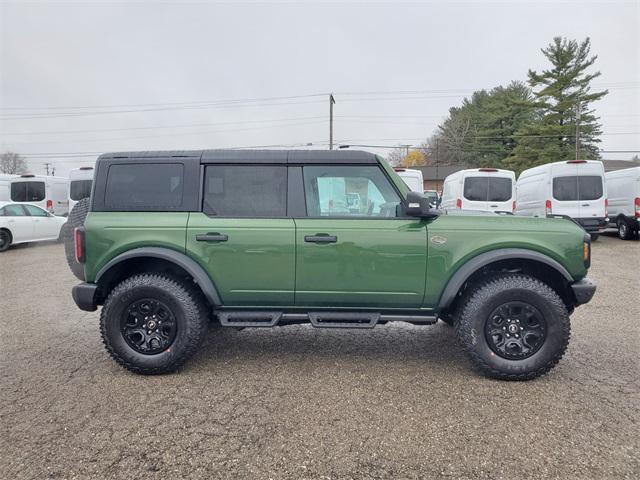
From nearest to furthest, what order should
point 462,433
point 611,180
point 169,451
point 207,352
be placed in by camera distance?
point 169,451
point 462,433
point 207,352
point 611,180

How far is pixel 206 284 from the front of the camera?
11.7 feet

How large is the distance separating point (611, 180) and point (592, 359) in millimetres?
13045

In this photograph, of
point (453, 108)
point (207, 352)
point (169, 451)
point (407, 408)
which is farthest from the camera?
point (453, 108)

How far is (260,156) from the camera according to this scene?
3.75m

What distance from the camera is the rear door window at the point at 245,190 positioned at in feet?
12.1

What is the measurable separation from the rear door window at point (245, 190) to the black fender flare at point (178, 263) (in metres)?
0.47

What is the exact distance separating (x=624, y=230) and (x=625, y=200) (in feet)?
3.23

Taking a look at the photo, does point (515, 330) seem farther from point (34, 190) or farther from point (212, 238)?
point (34, 190)

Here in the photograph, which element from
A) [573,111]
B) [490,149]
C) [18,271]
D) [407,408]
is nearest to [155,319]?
[407,408]

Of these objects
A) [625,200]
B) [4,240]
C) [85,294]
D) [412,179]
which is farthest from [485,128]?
[85,294]

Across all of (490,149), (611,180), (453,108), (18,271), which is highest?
(453,108)

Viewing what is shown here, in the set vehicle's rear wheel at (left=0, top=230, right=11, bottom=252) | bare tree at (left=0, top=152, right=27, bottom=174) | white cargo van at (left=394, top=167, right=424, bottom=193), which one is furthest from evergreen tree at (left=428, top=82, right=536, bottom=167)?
bare tree at (left=0, top=152, right=27, bottom=174)

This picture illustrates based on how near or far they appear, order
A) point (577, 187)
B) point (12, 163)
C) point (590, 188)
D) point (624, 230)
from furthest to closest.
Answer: point (12, 163), point (624, 230), point (577, 187), point (590, 188)

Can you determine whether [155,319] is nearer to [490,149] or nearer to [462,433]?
[462,433]
